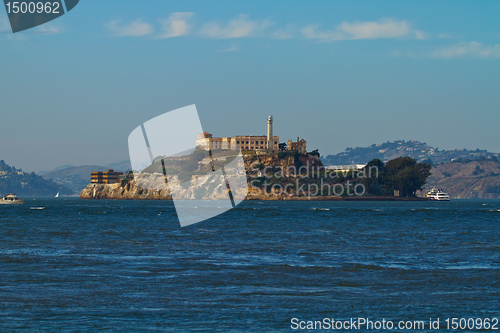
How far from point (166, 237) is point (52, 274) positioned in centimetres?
1773

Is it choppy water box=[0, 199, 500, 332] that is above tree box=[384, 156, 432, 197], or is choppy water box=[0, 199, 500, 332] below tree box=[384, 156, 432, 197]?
above

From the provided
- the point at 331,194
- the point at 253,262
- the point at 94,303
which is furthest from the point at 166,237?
the point at 331,194

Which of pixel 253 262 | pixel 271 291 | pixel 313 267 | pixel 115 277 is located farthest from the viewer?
pixel 253 262

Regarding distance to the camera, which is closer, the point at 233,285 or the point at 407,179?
the point at 233,285

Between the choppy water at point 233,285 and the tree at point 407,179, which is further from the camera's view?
the tree at point 407,179

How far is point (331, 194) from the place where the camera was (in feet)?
629

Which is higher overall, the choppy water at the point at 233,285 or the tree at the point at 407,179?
the choppy water at the point at 233,285

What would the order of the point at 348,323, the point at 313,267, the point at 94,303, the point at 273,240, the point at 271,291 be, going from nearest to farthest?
1. the point at 348,323
2. the point at 94,303
3. the point at 271,291
4. the point at 313,267
5. the point at 273,240

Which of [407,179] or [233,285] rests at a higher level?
[233,285]

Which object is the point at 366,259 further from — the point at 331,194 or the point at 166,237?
the point at 331,194

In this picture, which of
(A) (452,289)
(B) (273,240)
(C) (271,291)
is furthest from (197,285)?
(B) (273,240)

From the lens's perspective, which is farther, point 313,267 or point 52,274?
point 313,267

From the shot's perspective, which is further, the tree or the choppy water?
the tree

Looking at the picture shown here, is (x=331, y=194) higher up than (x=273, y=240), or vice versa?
(x=273, y=240)
